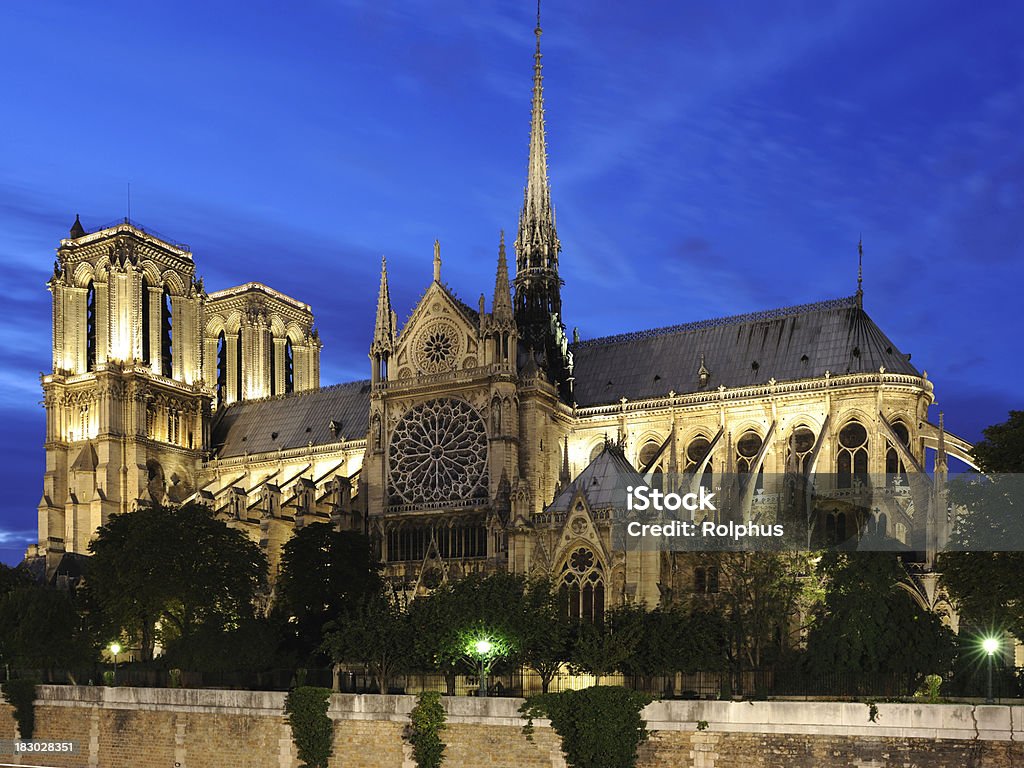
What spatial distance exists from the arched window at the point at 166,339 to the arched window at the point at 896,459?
46693mm

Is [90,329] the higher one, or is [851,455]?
[90,329]

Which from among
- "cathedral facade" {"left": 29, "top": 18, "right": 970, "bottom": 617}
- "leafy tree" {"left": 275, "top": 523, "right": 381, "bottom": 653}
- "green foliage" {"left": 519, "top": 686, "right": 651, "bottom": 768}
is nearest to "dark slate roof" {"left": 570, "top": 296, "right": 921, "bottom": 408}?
"cathedral facade" {"left": 29, "top": 18, "right": 970, "bottom": 617}

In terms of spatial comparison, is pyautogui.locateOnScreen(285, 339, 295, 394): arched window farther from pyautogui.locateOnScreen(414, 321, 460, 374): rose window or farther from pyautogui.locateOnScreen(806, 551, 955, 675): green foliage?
pyautogui.locateOnScreen(806, 551, 955, 675): green foliage

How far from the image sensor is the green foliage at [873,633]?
114 feet

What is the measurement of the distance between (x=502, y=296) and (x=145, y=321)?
97.1 ft

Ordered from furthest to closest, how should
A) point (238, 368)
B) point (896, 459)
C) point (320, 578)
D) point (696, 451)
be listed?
point (238, 368)
point (696, 451)
point (896, 459)
point (320, 578)

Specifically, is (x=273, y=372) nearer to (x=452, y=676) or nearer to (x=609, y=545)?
(x=609, y=545)

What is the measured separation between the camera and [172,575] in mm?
46562

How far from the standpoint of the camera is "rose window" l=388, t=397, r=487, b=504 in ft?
195

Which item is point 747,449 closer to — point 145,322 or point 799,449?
point 799,449

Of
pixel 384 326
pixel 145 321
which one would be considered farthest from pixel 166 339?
pixel 384 326

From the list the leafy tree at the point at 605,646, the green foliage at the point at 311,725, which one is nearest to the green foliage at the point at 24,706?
the green foliage at the point at 311,725

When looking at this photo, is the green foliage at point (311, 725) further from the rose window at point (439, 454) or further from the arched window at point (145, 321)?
the arched window at point (145, 321)

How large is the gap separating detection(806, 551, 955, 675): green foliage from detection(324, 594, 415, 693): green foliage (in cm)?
1255
